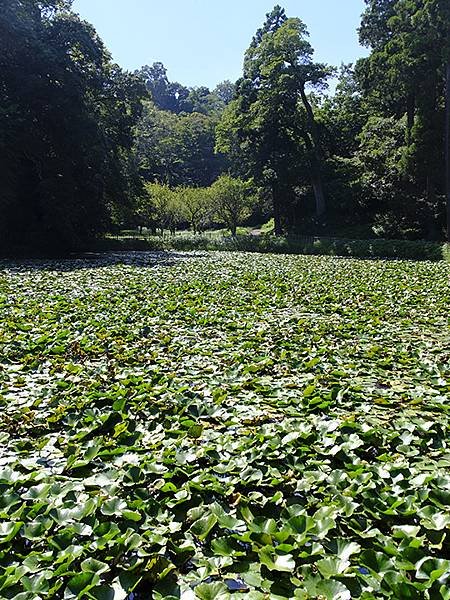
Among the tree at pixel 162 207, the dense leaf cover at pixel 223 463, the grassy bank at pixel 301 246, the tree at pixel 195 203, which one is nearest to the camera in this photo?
the dense leaf cover at pixel 223 463

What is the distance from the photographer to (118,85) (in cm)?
2125

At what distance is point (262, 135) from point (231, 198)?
4804 millimetres

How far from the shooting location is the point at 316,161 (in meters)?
26.2

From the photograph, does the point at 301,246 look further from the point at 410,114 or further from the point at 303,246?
the point at 410,114

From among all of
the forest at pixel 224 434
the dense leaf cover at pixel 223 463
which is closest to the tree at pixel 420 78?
the forest at pixel 224 434

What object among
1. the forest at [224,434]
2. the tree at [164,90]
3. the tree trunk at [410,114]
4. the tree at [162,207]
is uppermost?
the tree at [164,90]

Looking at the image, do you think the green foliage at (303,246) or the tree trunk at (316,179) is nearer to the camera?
the green foliage at (303,246)

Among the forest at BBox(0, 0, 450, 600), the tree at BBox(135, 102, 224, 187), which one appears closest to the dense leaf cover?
the forest at BBox(0, 0, 450, 600)

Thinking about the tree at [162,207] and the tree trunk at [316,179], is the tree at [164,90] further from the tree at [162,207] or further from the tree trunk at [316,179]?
the tree trunk at [316,179]

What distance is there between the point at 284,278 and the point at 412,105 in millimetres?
16818

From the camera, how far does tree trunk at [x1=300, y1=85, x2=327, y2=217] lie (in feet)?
85.5

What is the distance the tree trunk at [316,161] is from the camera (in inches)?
1026

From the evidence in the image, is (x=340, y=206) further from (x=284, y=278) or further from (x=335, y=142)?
(x=284, y=278)

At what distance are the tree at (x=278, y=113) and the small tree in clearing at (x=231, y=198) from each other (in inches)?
68.6
